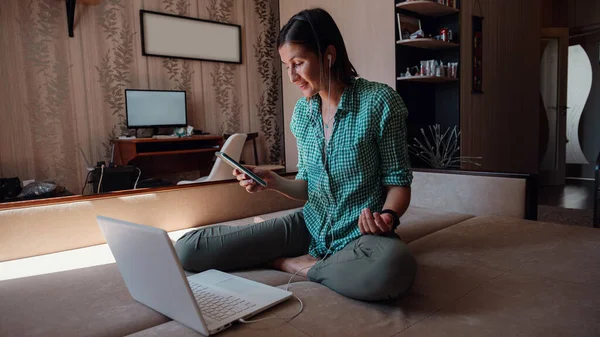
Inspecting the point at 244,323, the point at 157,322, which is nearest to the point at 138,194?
the point at 157,322

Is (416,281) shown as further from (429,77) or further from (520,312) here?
(429,77)

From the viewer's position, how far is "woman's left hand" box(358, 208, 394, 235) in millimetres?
1132

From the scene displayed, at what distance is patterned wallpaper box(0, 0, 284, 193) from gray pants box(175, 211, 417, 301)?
314 cm

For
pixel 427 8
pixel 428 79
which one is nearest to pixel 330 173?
pixel 428 79

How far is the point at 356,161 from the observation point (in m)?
1.28

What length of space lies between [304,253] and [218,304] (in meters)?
0.50

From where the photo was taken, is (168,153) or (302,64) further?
(168,153)

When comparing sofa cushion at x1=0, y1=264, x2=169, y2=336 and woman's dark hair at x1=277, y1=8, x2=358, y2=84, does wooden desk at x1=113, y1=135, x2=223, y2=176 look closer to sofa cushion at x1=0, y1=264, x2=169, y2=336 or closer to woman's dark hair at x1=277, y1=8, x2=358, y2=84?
sofa cushion at x1=0, y1=264, x2=169, y2=336

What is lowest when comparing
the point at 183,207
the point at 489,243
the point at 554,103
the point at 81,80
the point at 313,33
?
the point at 489,243

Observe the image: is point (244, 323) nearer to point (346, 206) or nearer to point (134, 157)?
point (346, 206)

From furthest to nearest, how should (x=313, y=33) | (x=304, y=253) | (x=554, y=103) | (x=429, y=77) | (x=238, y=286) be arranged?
(x=554, y=103) < (x=429, y=77) < (x=304, y=253) < (x=313, y=33) < (x=238, y=286)

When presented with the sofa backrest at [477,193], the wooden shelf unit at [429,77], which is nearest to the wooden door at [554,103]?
the wooden shelf unit at [429,77]

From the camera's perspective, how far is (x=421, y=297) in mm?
1072

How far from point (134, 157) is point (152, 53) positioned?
1159 millimetres
